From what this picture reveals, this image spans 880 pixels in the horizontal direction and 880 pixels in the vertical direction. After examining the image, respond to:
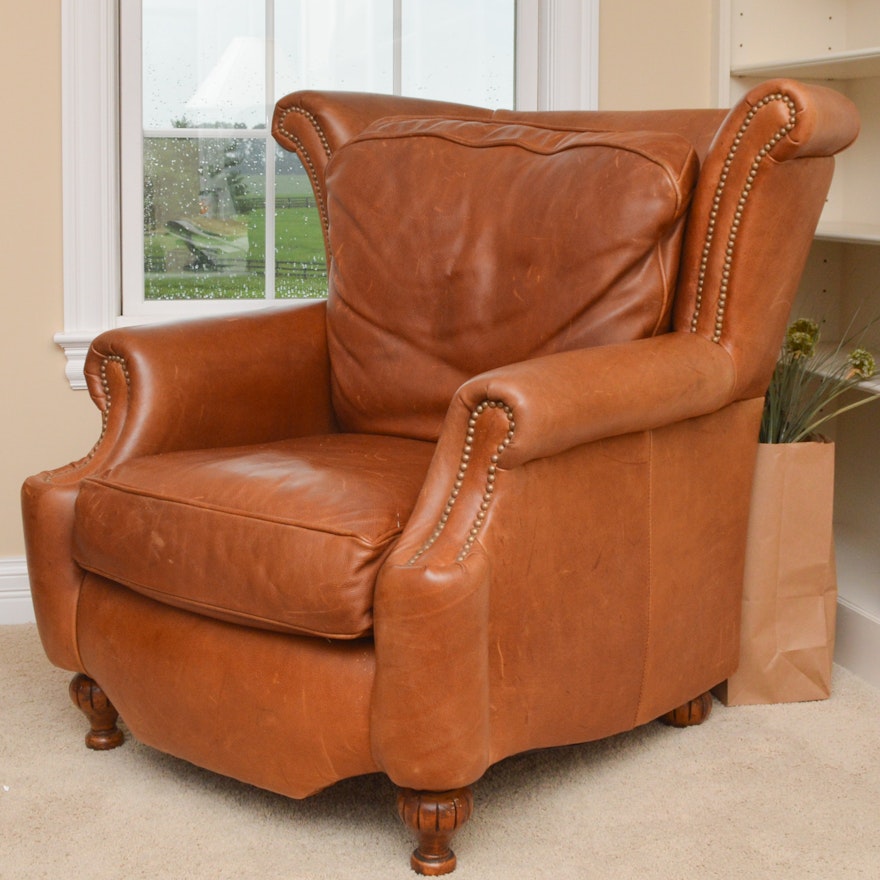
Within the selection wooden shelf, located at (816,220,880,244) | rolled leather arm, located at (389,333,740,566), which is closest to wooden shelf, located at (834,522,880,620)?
wooden shelf, located at (816,220,880,244)

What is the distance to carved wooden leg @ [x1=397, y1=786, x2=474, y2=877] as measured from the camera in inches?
62.9

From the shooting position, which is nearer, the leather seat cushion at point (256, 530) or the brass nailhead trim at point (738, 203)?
the leather seat cushion at point (256, 530)

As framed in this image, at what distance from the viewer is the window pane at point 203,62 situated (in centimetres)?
272

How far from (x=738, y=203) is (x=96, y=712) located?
123 centimetres

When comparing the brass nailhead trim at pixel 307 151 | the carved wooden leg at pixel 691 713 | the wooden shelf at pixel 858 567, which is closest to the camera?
the carved wooden leg at pixel 691 713

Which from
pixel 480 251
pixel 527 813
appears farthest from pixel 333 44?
pixel 527 813

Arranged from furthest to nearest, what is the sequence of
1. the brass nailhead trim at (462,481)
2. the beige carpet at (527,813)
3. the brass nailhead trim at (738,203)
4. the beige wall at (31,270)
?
the beige wall at (31,270) < the brass nailhead trim at (738,203) < the beige carpet at (527,813) < the brass nailhead trim at (462,481)

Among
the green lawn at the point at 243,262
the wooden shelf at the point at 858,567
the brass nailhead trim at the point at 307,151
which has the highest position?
the brass nailhead trim at the point at 307,151

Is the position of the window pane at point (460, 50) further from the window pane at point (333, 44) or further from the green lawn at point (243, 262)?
the green lawn at point (243, 262)

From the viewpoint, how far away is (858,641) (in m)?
2.32

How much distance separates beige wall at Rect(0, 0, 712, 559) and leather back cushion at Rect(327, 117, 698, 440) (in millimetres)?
708

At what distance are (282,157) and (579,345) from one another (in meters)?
1.17

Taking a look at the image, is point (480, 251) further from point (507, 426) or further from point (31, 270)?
point (31, 270)

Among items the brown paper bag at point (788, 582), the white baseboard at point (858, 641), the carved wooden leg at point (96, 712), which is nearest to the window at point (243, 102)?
the carved wooden leg at point (96, 712)
